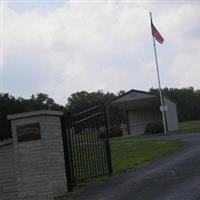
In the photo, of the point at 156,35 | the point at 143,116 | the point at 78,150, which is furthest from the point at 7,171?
the point at 143,116

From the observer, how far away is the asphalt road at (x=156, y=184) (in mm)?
12148

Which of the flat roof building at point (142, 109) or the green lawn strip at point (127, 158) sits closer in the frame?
the green lawn strip at point (127, 158)

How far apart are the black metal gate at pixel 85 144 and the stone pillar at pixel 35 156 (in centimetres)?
104

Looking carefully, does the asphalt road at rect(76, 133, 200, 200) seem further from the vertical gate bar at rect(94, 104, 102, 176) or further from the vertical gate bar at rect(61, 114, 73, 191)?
the vertical gate bar at rect(61, 114, 73, 191)

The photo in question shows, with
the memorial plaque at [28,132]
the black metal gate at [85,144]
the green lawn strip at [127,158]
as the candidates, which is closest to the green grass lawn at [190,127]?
the green lawn strip at [127,158]

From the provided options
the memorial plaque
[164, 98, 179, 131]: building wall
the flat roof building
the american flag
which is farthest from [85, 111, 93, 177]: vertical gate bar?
[164, 98, 179, 131]: building wall

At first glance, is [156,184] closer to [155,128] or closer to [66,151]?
[66,151]

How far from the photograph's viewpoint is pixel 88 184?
628 inches

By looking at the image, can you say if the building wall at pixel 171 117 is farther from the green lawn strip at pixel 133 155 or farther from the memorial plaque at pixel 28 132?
the memorial plaque at pixel 28 132

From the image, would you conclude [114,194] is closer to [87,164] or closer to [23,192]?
[23,192]

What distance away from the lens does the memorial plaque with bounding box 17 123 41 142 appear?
1453 centimetres

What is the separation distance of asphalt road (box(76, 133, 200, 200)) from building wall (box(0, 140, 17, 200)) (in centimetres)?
195

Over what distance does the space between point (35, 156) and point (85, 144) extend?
2321 millimetres

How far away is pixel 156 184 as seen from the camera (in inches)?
539
